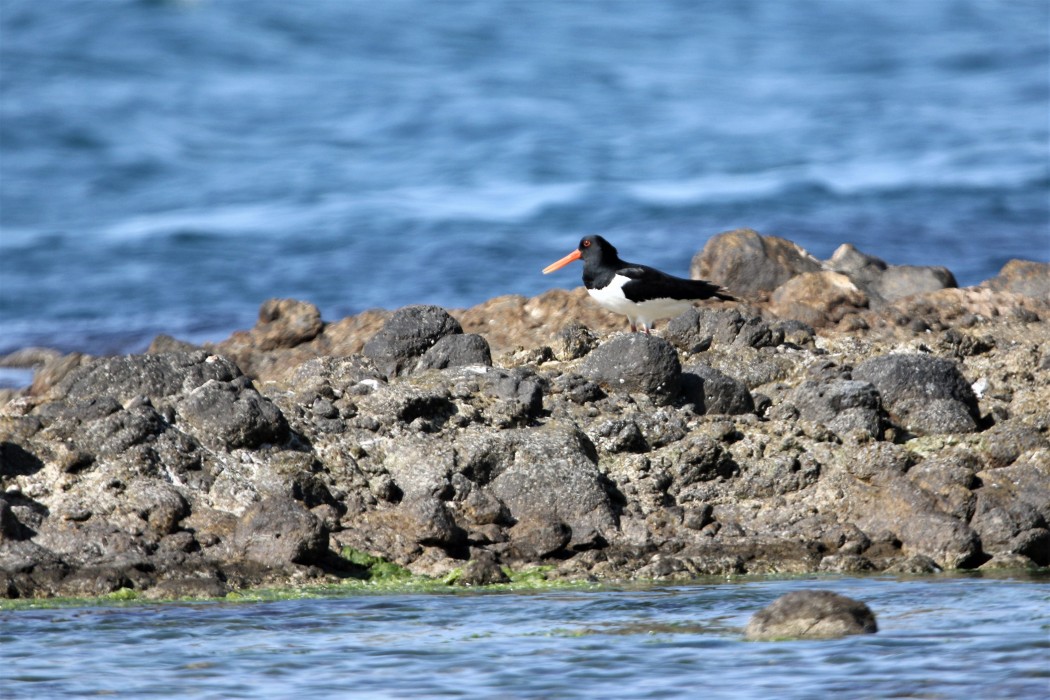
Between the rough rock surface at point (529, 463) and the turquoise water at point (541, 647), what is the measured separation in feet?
1.59

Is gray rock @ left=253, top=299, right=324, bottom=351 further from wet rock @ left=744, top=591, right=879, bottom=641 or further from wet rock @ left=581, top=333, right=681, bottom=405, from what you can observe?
wet rock @ left=744, top=591, right=879, bottom=641

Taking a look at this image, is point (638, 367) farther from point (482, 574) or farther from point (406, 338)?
point (482, 574)

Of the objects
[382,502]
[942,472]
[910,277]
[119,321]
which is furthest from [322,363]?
[119,321]

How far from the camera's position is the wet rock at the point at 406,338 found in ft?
37.0

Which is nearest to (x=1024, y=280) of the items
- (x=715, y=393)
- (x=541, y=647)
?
(x=715, y=393)

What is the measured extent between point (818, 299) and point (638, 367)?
370cm

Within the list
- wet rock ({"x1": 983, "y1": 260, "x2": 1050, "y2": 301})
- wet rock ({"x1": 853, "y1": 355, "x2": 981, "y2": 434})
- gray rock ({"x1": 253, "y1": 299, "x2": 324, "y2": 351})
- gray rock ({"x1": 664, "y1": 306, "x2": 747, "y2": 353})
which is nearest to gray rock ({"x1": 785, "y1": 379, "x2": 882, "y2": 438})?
wet rock ({"x1": 853, "y1": 355, "x2": 981, "y2": 434})

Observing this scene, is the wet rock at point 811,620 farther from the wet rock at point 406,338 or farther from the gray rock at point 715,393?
the wet rock at point 406,338

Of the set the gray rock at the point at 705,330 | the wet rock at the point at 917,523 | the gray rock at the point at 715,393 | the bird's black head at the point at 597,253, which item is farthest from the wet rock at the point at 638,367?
the bird's black head at the point at 597,253

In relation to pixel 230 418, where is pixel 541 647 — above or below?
below

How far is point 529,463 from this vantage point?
9773mm

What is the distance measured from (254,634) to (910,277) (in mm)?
9521

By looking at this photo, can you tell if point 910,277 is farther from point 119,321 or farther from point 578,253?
point 119,321

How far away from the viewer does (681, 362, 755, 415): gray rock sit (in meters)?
10.7
